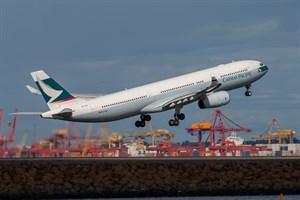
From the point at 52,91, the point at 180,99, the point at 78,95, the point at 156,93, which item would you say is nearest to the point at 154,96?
the point at 156,93

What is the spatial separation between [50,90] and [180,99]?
54.9ft

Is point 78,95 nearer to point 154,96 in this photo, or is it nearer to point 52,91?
point 52,91

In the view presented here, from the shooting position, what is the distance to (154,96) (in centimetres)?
10031

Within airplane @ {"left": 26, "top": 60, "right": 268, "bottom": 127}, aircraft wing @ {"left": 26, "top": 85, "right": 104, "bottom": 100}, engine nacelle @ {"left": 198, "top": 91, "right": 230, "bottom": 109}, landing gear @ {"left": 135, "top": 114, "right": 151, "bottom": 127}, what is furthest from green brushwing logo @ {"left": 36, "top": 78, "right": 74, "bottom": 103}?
engine nacelle @ {"left": 198, "top": 91, "right": 230, "bottom": 109}

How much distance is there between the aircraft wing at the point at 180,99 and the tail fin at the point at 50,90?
1048cm

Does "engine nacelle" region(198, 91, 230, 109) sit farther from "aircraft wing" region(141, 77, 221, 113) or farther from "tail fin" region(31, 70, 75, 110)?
"tail fin" region(31, 70, 75, 110)

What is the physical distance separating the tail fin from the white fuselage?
91 cm

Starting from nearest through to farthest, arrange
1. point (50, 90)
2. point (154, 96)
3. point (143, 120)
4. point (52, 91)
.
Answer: point (52, 91), point (50, 90), point (154, 96), point (143, 120)

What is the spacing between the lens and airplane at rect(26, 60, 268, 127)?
9488 centimetres

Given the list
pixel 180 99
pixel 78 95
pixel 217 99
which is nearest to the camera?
pixel 78 95

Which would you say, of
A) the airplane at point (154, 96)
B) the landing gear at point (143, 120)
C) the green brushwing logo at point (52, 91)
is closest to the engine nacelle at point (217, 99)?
the airplane at point (154, 96)

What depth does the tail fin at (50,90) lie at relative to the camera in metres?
95.0

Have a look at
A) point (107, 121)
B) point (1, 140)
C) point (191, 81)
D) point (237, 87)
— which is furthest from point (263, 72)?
point (1, 140)

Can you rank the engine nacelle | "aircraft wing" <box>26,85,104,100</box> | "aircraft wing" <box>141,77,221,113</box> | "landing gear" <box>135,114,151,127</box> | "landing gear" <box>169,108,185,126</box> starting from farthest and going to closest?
"landing gear" <box>135,114,151,127</box> → the engine nacelle → "landing gear" <box>169,108,185,126</box> → "aircraft wing" <box>141,77,221,113</box> → "aircraft wing" <box>26,85,104,100</box>
